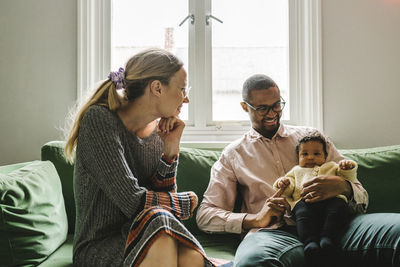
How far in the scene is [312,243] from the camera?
1.51m

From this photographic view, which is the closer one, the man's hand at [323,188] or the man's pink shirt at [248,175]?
the man's hand at [323,188]

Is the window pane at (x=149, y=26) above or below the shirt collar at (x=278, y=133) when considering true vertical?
above

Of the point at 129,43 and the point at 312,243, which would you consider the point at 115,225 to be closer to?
the point at 312,243

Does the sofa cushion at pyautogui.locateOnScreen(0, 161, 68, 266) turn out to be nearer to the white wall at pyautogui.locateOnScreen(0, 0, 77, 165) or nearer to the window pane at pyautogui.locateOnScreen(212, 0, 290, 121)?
the white wall at pyautogui.locateOnScreen(0, 0, 77, 165)

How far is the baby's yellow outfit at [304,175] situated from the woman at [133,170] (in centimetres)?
46

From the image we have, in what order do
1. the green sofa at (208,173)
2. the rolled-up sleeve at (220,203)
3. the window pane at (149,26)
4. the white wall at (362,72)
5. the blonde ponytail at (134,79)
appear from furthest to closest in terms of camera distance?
1. the window pane at (149,26)
2. the white wall at (362,72)
3. the green sofa at (208,173)
4. the rolled-up sleeve at (220,203)
5. the blonde ponytail at (134,79)

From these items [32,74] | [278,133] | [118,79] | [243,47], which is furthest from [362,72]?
[32,74]

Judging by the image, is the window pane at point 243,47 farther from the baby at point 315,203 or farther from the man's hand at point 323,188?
the man's hand at point 323,188

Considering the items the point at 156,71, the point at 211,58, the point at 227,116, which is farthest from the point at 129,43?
the point at 156,71

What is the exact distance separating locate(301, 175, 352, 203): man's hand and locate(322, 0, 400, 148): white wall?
0.84 meters

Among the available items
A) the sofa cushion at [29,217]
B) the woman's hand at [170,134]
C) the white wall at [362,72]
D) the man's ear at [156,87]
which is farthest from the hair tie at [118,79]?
the white wall at [362,72]

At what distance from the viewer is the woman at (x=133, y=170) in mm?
1353

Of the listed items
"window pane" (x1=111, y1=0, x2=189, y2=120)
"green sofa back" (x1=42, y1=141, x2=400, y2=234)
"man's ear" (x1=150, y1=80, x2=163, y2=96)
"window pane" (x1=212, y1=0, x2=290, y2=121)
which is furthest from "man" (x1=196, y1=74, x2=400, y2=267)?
"window pane" (x1=111, y1=0, x2=189, y2=120)

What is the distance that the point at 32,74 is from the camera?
2557mm
